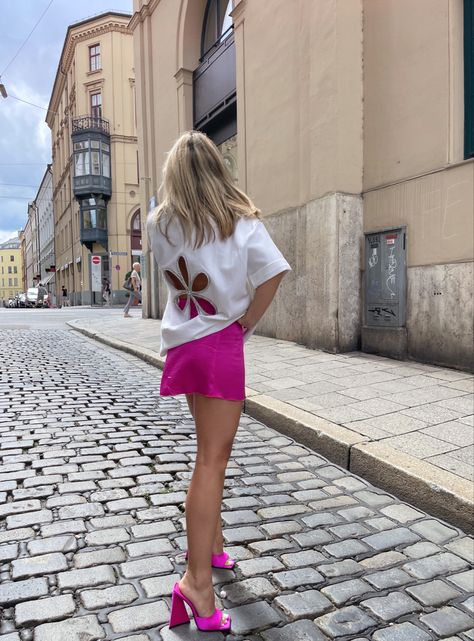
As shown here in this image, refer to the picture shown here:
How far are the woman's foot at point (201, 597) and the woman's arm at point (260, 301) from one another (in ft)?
3.11

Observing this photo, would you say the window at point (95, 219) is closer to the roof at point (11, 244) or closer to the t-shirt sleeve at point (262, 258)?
the t-shirt sleeve at point (262, 258)

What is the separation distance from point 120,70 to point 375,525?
3764 cm

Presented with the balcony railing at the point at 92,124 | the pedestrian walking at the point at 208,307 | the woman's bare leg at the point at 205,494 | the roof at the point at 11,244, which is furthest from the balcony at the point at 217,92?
the roof at the point at 11,244

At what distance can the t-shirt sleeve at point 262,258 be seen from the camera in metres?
1.75

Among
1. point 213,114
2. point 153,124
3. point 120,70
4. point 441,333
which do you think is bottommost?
point 441,333

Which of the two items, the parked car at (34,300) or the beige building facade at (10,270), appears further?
the beige building facade at (10,270)

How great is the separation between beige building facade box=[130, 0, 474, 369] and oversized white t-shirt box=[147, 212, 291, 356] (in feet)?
14.7

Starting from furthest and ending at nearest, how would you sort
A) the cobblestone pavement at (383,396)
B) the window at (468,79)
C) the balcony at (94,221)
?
1. the balcony at (94,221)
2. the window at (468,79)
3. the cobblestone pavement at (383,396)

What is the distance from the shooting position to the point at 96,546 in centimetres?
235

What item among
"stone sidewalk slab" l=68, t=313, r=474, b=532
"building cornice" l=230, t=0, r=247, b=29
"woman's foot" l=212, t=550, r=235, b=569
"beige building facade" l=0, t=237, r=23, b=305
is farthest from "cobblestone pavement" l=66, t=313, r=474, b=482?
"beige building facade" l=0, t=237, r=23, b=305

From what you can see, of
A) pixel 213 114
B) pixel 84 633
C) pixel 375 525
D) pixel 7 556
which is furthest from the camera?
pixel 213 114

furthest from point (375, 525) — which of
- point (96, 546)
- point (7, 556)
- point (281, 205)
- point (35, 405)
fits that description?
point (281, 205)

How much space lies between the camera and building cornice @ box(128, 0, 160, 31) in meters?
14.2

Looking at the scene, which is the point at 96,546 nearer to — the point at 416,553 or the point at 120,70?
the point at 416,553
